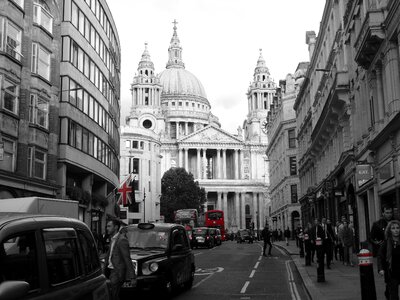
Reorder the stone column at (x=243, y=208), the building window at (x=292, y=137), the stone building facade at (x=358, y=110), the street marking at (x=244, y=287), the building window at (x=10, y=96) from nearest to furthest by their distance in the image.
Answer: the street marking at (x=244, y=287), the stone building facade at (x=358, y=110), the building window at (x=10, y=96), the building window at (x=292, y=137), the stone column at (x=243, y=208)

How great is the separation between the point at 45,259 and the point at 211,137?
5049 inches

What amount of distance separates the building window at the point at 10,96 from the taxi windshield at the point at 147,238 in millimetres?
14783

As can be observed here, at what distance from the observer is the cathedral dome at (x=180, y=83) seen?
534ft

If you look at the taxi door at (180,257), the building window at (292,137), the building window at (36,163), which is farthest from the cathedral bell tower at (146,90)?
the taxi door at (180,257)

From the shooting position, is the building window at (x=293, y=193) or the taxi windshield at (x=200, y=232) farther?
the building window at (x=293, y=193)

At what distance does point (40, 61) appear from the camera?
29453 mm

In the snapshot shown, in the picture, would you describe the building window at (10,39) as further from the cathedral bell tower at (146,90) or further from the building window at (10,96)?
the cathedral bell tower at (146,90)

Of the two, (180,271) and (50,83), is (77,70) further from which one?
(180,271)

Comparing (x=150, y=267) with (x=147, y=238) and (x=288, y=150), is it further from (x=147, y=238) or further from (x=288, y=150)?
(x=288, y=150)

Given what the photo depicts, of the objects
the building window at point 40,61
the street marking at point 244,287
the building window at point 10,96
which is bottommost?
the street marking at point 244,287

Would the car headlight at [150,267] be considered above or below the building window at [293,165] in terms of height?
below

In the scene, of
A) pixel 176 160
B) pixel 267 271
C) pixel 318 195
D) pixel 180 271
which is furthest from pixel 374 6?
pixel 176 160

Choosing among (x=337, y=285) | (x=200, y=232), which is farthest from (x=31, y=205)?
(x=200, y=232)

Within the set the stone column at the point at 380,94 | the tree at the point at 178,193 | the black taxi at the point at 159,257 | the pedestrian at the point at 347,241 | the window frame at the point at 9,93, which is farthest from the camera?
the tree at the point at 178,193
